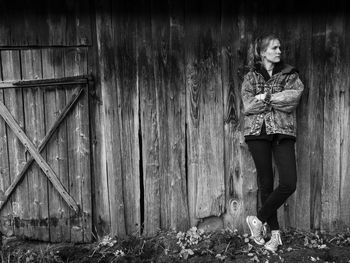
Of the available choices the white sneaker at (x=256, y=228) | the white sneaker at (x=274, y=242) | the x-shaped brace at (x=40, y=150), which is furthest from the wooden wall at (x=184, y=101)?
the white sneaker at (x=274, y=242)

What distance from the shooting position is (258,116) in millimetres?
3979

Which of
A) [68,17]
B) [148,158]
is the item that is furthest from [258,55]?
[68,17]

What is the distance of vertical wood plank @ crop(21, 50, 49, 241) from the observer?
4207mm

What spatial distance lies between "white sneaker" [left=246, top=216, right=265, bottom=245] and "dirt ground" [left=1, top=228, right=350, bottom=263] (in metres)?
0.07

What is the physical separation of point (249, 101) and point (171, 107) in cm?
86

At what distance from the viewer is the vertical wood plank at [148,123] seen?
4215 mm

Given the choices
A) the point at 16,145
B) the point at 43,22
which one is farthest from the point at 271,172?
the point at 43,22

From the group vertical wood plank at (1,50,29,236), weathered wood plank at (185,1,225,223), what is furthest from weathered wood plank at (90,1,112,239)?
weathered wood plank at (185,1,225,223)

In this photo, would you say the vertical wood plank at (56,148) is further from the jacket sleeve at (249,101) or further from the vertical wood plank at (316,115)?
the vertical wood plank at (316,115)

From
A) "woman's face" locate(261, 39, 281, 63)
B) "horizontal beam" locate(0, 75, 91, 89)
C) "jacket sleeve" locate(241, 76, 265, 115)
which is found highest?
"woman's face" locate(261, 39, 281, 63)

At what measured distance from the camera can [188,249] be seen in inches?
167

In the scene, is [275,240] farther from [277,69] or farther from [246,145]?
[277,69]

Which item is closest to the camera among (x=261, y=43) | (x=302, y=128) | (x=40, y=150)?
(x=261, y=43)

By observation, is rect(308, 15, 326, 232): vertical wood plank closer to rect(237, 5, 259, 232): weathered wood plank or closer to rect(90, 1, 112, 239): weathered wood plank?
rect(237, 5, 259, 232): weathered wood plank
